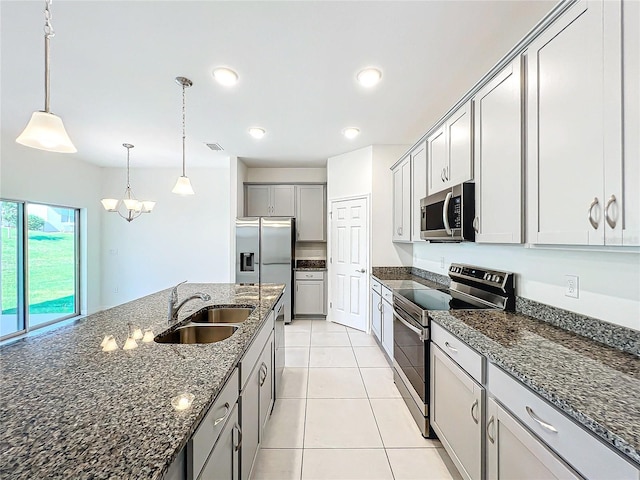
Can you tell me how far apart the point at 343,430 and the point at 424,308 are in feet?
3.49

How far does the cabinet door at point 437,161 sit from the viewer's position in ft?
7.97

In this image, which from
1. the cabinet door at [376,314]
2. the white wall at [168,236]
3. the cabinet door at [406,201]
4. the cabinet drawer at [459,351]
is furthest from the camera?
the white wall at [168,236]

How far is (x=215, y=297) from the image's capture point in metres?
2.48

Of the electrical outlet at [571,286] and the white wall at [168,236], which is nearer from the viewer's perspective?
the electrical outlet at [571,286]

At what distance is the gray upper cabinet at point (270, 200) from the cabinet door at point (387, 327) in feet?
8.65

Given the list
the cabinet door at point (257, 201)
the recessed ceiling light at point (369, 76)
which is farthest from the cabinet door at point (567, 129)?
the cabinet door at point (257, 201)

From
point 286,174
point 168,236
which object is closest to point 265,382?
point 286,174

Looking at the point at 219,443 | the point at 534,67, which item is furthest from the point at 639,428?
the point at 534,67

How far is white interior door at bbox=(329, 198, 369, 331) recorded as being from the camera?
4.32 metres

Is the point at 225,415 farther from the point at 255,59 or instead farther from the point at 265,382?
the point at 255,59

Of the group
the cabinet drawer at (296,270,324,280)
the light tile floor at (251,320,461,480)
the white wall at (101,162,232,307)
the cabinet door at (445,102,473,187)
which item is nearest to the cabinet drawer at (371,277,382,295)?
the light tile floor at (251,320,461,480)

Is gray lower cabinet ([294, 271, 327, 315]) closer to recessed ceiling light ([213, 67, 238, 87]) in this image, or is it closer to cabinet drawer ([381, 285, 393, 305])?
cabinet drawer ([381, 285, 393, 305])

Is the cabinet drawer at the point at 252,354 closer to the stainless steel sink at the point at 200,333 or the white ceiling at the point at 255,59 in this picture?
the stainless steel sink at the point at 200,333

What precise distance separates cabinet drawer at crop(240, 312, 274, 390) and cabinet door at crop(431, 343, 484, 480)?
42.9 inches
